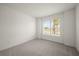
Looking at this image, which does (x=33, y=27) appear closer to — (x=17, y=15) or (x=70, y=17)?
(x=17, y=15)

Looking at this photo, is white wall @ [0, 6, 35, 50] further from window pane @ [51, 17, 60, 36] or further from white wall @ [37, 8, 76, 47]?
white wall @ [37, 8, 76, 47]

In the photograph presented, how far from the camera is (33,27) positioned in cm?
664

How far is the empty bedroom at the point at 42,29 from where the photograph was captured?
11.2ft

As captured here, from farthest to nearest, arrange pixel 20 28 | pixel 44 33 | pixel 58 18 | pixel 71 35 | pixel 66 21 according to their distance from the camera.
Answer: pixel 44 33 < pixel 58 18 < pixel 20 28 < pixel 66 21 < pixel 71 35

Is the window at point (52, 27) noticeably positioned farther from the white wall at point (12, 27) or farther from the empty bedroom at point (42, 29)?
the white wall at point (12, 27)

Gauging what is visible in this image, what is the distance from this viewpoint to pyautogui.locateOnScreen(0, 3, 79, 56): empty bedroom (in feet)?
11.2

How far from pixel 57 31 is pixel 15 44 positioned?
317cm

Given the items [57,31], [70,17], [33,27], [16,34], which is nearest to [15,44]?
[16,34]

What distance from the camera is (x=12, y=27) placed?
4.27 meters

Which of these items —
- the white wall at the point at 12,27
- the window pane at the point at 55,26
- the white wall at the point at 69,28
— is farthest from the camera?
the window pane at the point at 55,26

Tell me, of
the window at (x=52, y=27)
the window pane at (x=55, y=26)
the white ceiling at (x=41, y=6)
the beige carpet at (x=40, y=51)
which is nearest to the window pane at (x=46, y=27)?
the window at (x=52, y=27)

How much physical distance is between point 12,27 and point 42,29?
3.19m

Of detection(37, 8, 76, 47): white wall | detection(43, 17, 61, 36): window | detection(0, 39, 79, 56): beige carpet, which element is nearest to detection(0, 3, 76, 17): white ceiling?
detection(37, 8, 76, 47): white wall

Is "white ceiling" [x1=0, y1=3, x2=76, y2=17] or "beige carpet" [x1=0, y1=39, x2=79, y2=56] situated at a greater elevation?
"white ceiling" [x1=0, y1=3, x2=76, y2=17]
